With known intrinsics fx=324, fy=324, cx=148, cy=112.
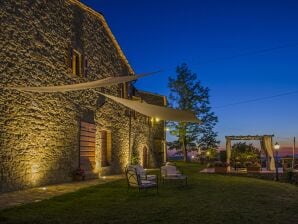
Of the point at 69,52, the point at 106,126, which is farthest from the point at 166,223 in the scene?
the point at 106,126

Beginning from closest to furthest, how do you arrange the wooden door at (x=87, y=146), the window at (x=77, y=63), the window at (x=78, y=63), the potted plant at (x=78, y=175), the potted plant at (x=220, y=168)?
the potted plant at (x=78, y=175)
the window at (x=78, y=63)
the window at (x=77, y=63)
the wooden door at (x=87, y=146)
the potted plant at (x=220, y=168)

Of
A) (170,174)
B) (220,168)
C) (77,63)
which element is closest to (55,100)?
(77,63)

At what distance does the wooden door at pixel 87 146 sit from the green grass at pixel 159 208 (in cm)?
341

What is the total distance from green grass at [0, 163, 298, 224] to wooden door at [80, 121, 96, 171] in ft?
11.2

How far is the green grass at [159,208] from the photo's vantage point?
451 centimetres

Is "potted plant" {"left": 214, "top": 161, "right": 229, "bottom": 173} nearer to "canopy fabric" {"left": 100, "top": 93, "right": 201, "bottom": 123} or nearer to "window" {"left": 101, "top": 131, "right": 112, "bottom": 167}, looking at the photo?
"window" {"left": 101, "top": 131, "right": 112, "bottom": 167}

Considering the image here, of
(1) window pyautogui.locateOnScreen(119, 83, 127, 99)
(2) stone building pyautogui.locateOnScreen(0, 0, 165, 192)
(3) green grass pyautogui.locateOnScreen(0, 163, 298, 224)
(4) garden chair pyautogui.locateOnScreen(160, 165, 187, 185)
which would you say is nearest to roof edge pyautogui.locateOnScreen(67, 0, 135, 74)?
(2) stone building pyautogui.locateOnScreen(0, 0, 165, 192)

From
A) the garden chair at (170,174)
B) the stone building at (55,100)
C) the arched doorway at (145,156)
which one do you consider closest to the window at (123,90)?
the stone building at (55,100)

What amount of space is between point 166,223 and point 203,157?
20.6 meters

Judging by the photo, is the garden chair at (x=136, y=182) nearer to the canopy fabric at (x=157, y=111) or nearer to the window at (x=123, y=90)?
the canopy fabric at (x=157, y=111)

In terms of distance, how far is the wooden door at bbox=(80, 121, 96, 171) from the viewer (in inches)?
415

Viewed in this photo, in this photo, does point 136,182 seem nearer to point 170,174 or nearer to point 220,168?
point 170,174

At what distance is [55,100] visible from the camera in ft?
30.0

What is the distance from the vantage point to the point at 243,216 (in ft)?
15.7
